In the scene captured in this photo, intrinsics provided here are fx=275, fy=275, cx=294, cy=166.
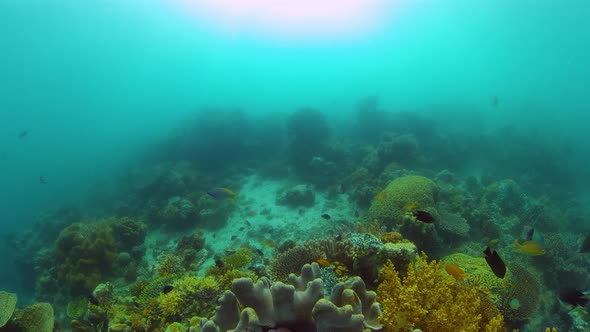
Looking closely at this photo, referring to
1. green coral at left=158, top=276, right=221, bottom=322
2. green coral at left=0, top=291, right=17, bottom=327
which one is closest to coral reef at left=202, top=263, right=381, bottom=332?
green coral at left=158, top=276, right=221, bottom=322

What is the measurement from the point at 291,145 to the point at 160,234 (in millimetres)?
11082

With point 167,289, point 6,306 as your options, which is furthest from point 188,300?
point 6,306

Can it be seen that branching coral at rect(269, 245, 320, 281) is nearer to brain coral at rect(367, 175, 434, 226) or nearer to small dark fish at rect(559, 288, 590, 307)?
small dark fish at rect(559, 288, 590, 307)

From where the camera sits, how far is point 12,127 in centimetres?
14038

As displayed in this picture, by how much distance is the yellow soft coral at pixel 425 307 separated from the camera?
2.72 metres

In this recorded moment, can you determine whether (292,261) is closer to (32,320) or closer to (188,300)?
(188,300)

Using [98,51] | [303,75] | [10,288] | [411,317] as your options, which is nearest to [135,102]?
[98,51]

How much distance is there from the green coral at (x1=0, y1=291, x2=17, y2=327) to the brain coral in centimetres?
869

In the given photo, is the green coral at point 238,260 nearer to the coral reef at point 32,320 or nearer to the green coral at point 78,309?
the coral reef at point 32,320

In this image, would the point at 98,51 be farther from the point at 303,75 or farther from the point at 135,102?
the point at 303,75

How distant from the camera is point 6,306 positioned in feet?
17.8

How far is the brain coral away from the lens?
8250 mm

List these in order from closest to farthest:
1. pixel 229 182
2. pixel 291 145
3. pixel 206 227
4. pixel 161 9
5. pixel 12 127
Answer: pixel 206 227 → pixel 229 182 → pixel 291 145 → pixel 161 9 → pixel 12 127

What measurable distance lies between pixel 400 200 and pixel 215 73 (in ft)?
637
